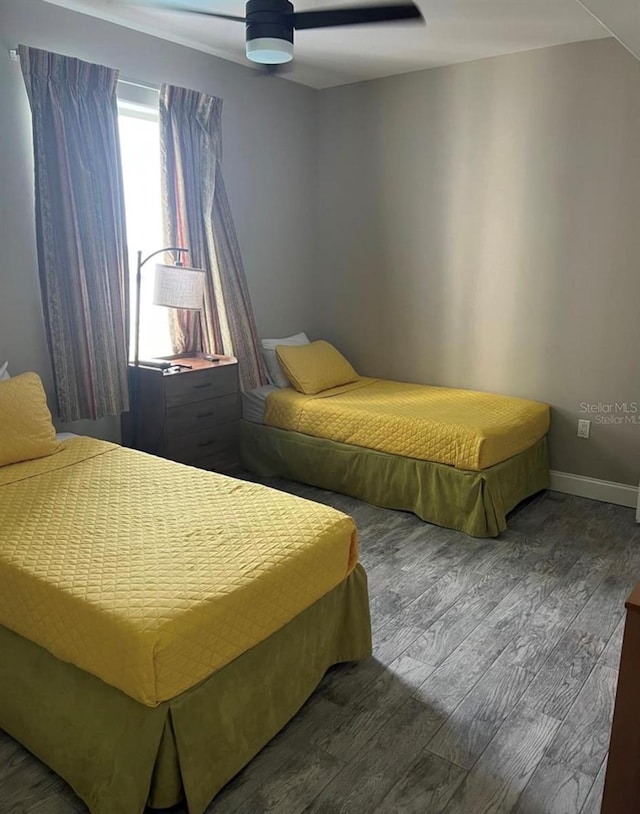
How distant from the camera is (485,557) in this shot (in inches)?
120

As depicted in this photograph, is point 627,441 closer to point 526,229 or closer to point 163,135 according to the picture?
point 526,229

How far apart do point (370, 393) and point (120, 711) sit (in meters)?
2.75

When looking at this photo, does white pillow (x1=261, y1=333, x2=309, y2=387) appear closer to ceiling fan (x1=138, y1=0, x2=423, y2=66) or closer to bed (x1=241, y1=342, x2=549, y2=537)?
bed (x1=241, y1=342, x2=549, y2=537)

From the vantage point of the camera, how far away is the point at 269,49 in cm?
235

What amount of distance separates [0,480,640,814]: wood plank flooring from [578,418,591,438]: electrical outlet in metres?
0.74

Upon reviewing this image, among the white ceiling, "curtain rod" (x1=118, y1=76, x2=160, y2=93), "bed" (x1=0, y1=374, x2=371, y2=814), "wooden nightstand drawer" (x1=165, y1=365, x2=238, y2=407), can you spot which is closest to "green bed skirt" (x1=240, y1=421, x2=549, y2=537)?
"wooden nightstand drawer" (x1=165, y1=365, x2=238, y2=407)

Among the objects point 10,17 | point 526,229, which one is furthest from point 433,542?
point 10,17

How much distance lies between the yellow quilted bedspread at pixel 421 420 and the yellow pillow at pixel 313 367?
7 cm

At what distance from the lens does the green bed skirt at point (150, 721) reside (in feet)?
5.15

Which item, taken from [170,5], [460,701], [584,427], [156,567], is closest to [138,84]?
[170,5]

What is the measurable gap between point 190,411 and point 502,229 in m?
2.12

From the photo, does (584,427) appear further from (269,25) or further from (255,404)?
(269,25)

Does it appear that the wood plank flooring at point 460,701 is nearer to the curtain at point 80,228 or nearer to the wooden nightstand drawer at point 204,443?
the wooden nightstand drawer at point 204,443

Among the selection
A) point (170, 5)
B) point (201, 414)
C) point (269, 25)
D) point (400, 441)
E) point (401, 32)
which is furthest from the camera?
point (201, 414)
